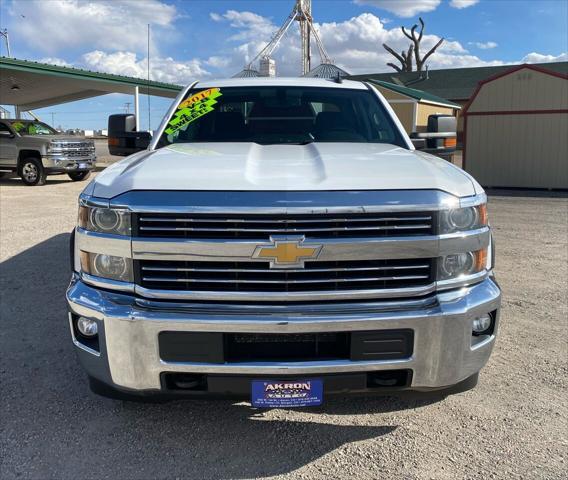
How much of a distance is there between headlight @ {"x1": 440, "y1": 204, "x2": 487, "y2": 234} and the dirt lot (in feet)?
3.05

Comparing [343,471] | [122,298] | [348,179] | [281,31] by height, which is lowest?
[343,471]

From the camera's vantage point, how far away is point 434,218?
2.43 metres

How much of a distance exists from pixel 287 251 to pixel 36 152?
15.4 metres

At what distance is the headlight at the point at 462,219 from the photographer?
8.03 ft

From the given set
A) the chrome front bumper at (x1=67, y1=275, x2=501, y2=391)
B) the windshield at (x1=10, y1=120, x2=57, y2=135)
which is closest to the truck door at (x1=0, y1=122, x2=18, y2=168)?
the windshield at (x1=10, y1=120, x2=57, y2=135)

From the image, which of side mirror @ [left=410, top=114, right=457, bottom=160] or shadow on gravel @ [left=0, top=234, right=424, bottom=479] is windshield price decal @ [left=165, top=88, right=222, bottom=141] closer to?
side mirror @ [left=410, top=114, right=457, bottom=160]

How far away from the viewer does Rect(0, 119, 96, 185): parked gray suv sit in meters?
15.5

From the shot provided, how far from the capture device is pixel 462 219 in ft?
8.20

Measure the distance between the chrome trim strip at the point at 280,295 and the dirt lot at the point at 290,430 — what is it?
2.21 feet

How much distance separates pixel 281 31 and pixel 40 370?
31269mm

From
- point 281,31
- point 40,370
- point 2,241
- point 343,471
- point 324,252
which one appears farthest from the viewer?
point 281,31

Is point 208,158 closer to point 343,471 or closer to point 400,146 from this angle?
point 400,146

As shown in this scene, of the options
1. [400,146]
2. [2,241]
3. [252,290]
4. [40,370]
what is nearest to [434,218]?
[252,290]

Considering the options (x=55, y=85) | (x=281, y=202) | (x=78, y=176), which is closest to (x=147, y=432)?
(x=281, y=202)
